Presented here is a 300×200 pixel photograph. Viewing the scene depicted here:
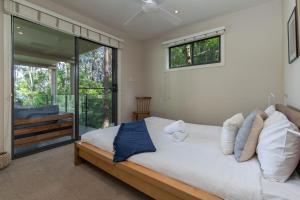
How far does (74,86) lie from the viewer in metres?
3.45

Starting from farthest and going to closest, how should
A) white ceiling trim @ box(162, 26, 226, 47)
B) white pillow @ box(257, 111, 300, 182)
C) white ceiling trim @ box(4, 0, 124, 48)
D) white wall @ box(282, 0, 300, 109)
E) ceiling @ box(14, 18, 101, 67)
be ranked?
white ceiling trim @ box(162, 26, 226, 47) < ceiling @ box(14, 18, 101, 67) < white ceiling trim @ box(4, 0, 124, 48) < white wall @ box(282, 0, 300, 109) < white pillow @ box(257, 111, 300, 182)

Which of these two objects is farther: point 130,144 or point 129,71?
point 129,71

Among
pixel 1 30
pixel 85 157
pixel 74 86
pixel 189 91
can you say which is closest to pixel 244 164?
pixel 85 157

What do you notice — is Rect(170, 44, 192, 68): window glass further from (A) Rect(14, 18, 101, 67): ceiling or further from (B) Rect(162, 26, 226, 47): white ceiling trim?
(A) Rect(14, 18, 101, 67): ceiling

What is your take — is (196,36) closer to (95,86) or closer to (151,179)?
(95,86)

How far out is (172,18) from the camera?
3.57 meters

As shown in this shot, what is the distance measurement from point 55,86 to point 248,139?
3.30 m

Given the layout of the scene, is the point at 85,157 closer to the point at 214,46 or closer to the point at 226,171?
the point at 226,171

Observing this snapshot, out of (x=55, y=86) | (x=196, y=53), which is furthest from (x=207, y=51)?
(x=55, y=86)

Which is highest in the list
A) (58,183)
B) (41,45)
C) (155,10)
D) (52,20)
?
(155,10)

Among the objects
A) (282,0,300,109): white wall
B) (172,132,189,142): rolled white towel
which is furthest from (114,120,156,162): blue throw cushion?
(282,0,300,109): white wall

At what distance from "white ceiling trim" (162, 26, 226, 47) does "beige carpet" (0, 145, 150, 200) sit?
327cm

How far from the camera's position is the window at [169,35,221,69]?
3.60 metres

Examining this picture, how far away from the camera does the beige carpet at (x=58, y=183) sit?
5.62ft
